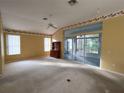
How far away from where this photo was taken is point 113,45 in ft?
13.8

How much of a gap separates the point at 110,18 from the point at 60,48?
14.5 feet

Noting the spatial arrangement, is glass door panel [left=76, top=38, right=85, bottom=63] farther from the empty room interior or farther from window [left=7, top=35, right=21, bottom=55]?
window [left=7, top=35, right=21, bottom=55]

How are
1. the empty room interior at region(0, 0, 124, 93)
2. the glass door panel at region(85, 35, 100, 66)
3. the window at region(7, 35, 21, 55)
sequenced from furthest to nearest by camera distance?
the window at region(7, 35, 21, 55) < the glass door panel at region(85, 35, 100, 66) < the empty room interior at region(0, 0, 124, 93)

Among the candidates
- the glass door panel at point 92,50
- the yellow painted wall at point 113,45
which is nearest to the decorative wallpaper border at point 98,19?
the yellow painted wall at point 113,45

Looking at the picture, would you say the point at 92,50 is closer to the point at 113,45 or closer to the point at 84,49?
the point at 84,49

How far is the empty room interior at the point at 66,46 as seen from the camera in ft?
9.60

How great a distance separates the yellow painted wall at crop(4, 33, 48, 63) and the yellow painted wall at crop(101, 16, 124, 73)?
18.0 feet

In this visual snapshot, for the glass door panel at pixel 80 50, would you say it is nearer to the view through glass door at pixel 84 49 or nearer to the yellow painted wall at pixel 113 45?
the view through glass door at pixel 84 49

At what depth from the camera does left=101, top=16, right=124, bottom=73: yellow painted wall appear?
391cm

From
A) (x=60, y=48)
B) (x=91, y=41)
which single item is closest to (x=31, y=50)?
(x=60, y=48)

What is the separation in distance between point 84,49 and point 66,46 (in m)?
1.78

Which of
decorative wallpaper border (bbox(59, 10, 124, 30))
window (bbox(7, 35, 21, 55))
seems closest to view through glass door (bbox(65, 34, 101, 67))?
decorative wallpaper border (bbox(59, 10, 124, 30))

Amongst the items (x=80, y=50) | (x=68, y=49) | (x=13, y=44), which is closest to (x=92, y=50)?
(x=80, y=50)

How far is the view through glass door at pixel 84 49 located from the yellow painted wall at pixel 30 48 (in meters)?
2.59
